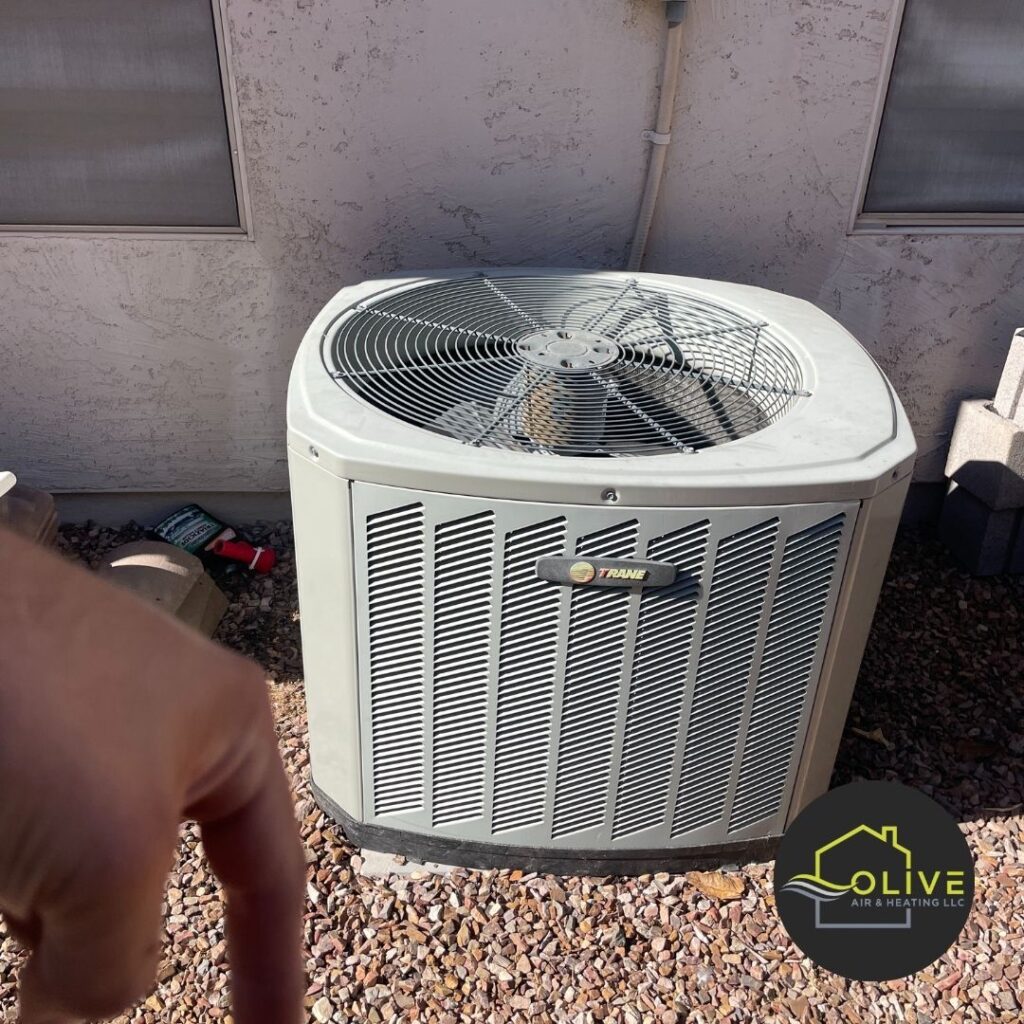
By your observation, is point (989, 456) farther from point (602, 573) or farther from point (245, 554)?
point (245, 554)

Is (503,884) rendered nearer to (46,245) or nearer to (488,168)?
(488,168)

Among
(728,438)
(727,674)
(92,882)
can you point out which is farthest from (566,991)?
(92,882)

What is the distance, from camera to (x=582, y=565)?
215cm

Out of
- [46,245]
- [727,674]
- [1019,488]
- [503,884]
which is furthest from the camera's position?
[1019,488]

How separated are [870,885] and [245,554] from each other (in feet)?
8.24

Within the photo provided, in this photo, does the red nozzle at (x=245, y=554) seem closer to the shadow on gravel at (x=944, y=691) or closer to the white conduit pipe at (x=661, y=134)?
the white conduit pipe at (x=661, y=134)

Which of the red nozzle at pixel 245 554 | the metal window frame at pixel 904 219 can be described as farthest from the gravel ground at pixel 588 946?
the metal window frame at pixel 904 219

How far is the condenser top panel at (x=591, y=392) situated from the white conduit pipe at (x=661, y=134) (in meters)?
0.44

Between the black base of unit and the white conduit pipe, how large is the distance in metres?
1.99

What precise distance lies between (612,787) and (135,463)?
246 centimetres

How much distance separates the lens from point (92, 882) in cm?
34

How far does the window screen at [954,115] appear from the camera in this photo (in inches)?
133

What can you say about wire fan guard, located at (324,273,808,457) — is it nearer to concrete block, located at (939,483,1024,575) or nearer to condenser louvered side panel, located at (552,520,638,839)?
condenser louvered side panel, located at (552,520,638,839)

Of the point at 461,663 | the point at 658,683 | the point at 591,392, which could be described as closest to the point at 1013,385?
the point at 591,392
